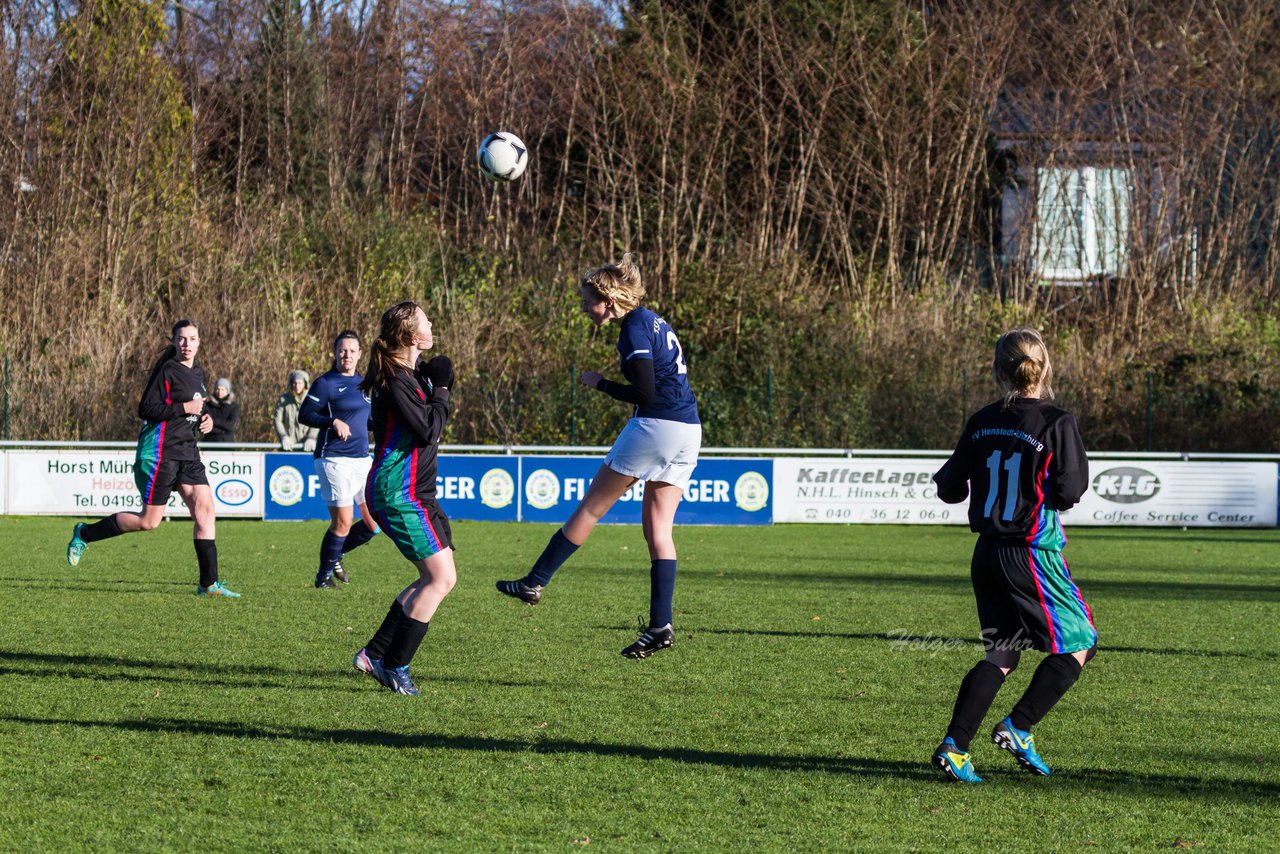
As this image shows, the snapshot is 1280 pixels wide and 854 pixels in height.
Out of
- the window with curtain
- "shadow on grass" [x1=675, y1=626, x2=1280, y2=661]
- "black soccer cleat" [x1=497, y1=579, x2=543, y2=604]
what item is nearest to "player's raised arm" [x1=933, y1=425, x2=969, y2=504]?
"black soccer cleat" [x1=497, y1=579, x2=543, y2=604]

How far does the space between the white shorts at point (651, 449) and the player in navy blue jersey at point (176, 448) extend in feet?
13.3

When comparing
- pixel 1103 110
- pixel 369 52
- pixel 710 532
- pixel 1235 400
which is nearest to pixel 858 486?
pixel 710 532

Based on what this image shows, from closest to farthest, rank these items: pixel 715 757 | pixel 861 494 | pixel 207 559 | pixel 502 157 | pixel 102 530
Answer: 1. pixel 715 757
2. pixel 207 559
3. pixel 102 530
4. pixel 502 157
5. pixel 861 494

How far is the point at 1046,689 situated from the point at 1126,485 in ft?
52.6

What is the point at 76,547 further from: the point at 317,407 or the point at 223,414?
the point at 223,414

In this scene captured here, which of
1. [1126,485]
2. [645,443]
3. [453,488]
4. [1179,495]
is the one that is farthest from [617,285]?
[1179,495]

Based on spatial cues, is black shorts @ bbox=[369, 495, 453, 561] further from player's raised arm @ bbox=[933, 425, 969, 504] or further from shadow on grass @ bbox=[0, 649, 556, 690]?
player's raised arm @ bbox=[933, 425, 969, 504]

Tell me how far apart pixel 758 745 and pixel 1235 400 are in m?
20.7

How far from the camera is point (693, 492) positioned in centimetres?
1975

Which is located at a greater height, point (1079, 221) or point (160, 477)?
point (1079, 221)

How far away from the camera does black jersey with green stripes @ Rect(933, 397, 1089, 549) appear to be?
5.03m

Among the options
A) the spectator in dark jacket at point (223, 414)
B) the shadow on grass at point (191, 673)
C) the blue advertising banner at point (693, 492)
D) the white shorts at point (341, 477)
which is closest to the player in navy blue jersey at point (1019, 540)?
the shadow on grass at point (191, 673)

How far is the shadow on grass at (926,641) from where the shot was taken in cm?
847

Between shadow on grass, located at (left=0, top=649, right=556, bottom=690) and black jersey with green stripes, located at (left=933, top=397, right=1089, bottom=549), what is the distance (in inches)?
108
